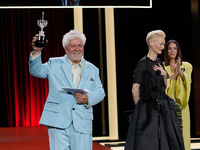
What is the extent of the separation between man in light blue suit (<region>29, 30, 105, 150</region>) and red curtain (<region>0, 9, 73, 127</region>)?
4.80 m

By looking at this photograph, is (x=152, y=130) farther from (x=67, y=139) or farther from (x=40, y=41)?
(x=40, y=41)

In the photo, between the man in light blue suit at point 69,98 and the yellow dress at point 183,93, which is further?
the yellow dress at point 183,93

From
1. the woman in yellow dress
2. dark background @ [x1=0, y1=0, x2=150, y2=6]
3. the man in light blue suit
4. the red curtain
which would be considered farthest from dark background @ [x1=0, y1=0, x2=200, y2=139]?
the man in light blue suit

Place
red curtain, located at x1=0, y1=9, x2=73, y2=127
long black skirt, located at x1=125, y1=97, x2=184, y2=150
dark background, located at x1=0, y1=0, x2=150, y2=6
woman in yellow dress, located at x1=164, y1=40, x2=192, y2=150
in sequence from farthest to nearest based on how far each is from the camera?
red curtain, located at x1=0, y1=9, x2=73, y2=127, dark background, located at x1=0, y1=0, x2=150, y2=6, woman in yellow dress, located at x1=164, y1=40, x2=192, y2=150, long black skirt, located at x1=125, y1=97, x2=184, y2=150

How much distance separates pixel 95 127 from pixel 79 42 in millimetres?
4289

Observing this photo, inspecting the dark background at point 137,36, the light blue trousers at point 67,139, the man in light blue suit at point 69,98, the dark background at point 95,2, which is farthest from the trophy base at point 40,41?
the dark background at point 137,36

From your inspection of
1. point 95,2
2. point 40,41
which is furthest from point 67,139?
point 95,2

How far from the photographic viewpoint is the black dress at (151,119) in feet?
12.5

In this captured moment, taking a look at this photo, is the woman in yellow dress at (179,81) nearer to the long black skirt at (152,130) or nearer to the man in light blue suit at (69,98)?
the long black skirt at (152,130)

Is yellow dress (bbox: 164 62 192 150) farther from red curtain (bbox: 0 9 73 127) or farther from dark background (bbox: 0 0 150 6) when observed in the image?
red curtain (bbox: 0 9 73 127)

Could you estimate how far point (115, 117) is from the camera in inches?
279

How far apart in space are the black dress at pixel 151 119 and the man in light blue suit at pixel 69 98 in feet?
3.16

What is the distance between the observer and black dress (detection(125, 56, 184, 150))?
3.81 metres

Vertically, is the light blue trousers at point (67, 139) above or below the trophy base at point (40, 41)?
below
